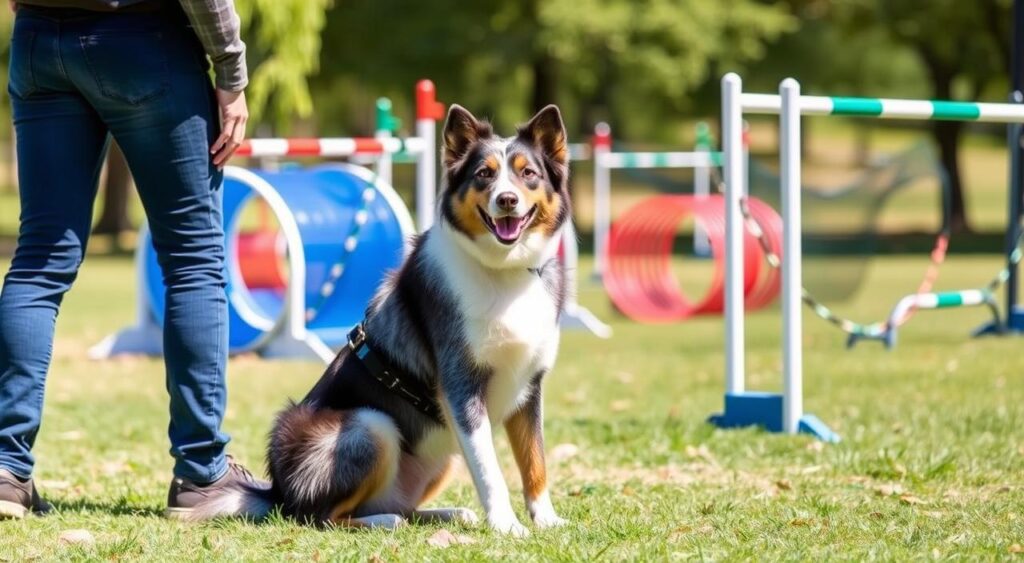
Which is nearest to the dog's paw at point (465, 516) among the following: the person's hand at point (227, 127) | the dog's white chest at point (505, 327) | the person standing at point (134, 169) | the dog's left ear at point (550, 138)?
the dog's white chest at point (505, 327)

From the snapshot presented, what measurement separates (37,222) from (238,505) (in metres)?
1.09

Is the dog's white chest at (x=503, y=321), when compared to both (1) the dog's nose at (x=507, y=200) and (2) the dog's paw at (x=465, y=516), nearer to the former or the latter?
(1) the dog's nose at (x=507, y=200)

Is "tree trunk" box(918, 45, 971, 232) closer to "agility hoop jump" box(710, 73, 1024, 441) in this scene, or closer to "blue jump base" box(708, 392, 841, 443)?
"agility hoop jump" box(710, 73, 1024, 441)

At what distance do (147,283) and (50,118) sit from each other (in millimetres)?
6400

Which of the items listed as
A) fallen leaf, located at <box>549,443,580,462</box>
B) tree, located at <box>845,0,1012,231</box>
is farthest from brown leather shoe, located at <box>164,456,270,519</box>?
tree, located at <box>845,0,1012,231</box>

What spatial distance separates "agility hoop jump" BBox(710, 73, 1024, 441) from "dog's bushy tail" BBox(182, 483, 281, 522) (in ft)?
8.41

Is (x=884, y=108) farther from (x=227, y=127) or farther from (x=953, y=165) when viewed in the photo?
(x=953, y=165)

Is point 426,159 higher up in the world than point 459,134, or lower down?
lower down

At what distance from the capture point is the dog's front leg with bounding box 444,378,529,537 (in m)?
4.18

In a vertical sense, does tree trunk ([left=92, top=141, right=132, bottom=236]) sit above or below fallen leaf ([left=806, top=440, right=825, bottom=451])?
below

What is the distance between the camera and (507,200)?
4.14 meters

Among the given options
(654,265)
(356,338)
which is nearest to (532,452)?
(356,338)

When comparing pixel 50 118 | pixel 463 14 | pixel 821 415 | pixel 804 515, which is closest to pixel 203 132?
pixel 50 118

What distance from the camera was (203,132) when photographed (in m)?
4.33
